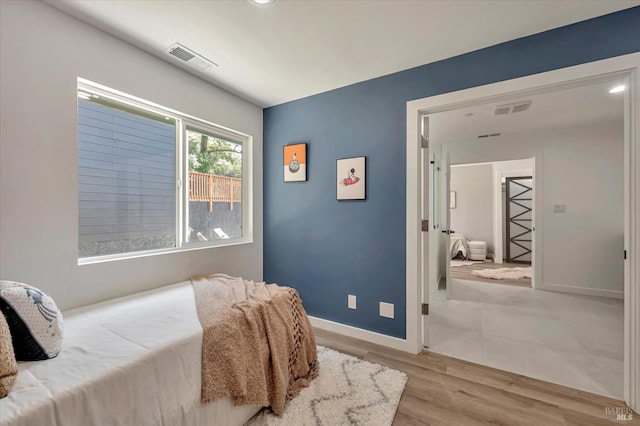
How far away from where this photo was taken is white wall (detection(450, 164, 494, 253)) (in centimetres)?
682

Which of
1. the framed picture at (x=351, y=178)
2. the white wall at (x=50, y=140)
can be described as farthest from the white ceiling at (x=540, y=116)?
the white wall at (x=50, y=140)

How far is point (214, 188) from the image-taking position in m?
2.77

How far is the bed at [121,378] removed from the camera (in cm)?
91

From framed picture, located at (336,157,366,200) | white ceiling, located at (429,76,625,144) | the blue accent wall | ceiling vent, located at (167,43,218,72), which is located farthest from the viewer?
white ceiling, located at (429,76,625,144)

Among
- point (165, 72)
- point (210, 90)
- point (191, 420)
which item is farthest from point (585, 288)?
point (165, 72)

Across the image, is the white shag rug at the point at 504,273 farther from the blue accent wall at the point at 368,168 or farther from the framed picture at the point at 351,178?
the framed picture at the point at 351,178

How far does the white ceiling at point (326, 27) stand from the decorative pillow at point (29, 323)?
1670 millimetres

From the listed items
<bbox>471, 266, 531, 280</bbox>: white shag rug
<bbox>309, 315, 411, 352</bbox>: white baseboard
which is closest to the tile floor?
<bbox>309, 315, 411, 352</bbox>: white baseboard

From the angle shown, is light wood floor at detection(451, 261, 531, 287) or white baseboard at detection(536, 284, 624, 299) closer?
white baseboard at detection(536, 284, 624, 299)

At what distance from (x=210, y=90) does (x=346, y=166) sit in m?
1.52

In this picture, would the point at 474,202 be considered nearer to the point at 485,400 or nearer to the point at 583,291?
the point at 583,291

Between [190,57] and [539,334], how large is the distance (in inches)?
161

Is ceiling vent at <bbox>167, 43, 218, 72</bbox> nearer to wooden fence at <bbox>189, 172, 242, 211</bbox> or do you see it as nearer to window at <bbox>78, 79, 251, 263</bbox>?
window at <bbox>78, 79, 251, 263</bbox>

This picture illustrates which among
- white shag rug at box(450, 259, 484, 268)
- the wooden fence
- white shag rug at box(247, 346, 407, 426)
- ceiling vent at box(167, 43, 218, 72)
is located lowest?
white shag rug at box(450, 259, 484, 268)
